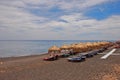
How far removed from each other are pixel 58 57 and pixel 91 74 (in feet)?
48.2

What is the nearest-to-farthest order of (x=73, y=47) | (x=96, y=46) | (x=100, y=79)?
(x=100, y=79) < (x=73, y=47) < (x=96, y=46)

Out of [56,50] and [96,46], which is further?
Result: [96,46]

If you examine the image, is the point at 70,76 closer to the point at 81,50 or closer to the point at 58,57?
the point at 58,57

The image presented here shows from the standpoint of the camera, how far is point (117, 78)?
17.8 meters

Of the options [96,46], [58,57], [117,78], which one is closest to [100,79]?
[117,78]

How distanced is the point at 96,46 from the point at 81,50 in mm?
14200

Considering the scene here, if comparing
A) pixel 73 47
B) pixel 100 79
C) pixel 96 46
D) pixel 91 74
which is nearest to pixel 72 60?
pixel 91 74

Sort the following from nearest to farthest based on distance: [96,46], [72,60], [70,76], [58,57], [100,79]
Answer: [100,79], [70,76], [72,60], [58,57], [96,46]

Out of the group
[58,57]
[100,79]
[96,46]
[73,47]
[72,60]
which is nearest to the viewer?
[100,79]

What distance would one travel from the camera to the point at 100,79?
58.1 feet

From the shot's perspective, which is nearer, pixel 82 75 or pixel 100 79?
pixel 100 79

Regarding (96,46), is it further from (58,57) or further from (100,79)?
(100,79)

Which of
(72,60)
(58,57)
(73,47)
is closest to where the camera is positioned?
(72,60)

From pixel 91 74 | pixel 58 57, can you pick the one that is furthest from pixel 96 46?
pixel 91 74
